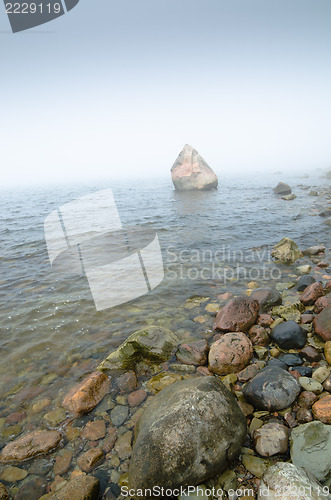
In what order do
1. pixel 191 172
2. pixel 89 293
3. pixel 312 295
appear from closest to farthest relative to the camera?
1. pixel 312 295
2. pixel 89 293
3. pixel 191 172

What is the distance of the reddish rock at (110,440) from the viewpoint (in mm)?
3186

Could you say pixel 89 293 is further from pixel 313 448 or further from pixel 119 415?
pixel 313 448

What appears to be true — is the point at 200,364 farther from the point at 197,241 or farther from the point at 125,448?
the point at 197,241

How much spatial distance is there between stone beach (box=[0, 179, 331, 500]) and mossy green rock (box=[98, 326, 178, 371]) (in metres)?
0.02

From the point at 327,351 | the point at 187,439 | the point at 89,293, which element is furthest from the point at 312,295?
the point at 89,293

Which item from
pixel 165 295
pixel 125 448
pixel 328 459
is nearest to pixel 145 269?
pixel 165 295

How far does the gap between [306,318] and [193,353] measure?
240 centimetres

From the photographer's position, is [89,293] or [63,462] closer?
[63,462]

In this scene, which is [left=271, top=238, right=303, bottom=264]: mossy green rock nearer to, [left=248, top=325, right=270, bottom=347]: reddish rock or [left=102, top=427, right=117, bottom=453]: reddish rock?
[left=248, top=325, right=270, bottom=347]: reddish rock

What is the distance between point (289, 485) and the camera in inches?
90.0

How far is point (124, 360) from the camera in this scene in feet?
15.0

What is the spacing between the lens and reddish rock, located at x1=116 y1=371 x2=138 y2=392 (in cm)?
407

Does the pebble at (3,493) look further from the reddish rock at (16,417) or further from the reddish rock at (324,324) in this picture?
the reddish rock at (324,324)

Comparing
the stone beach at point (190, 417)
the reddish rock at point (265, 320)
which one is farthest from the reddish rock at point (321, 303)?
the reddish rock at point (265, 320)
